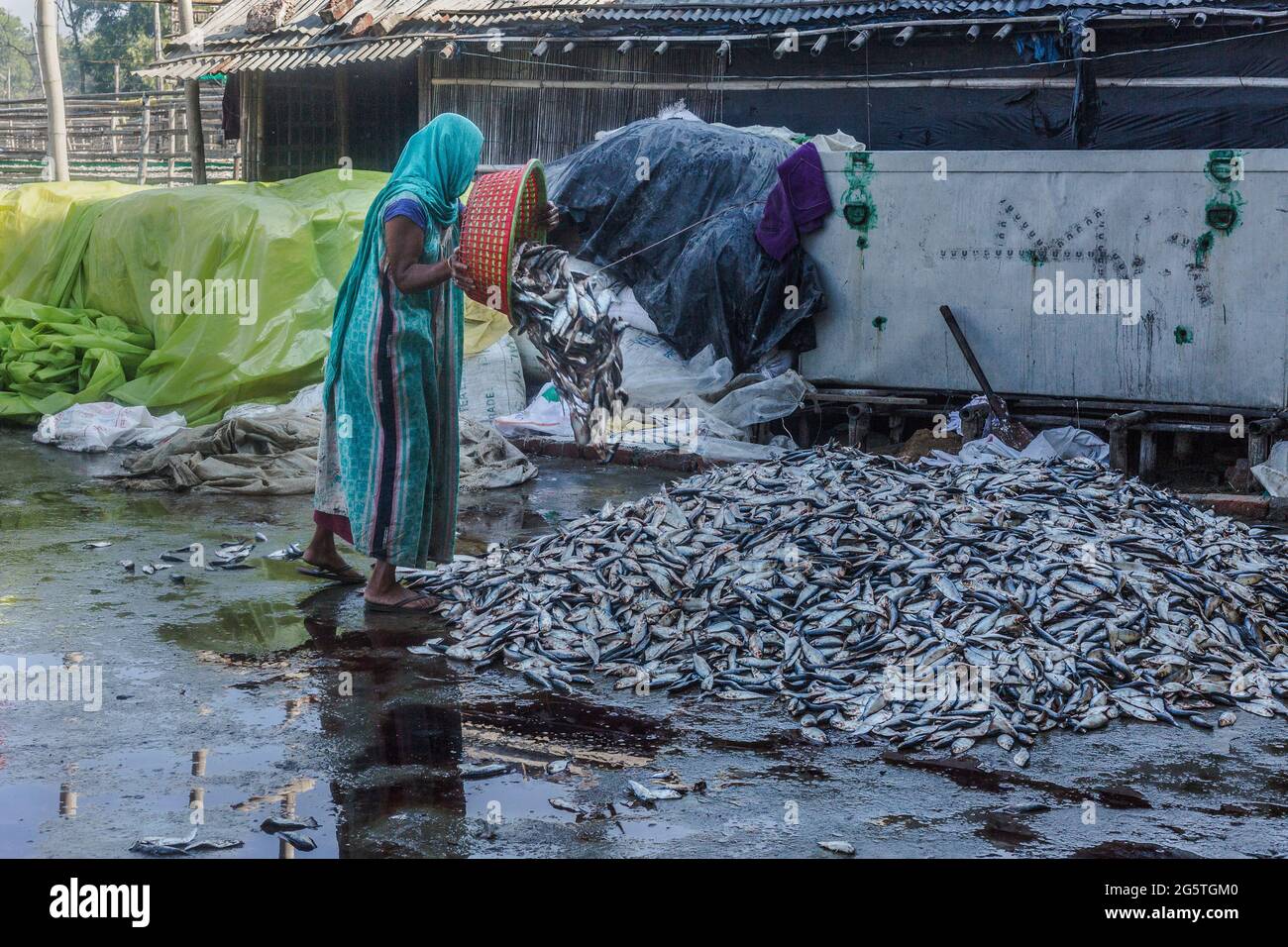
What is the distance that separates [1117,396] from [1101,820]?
6211mm

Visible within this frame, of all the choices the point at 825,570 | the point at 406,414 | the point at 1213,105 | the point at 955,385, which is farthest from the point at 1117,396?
the point at 406,414

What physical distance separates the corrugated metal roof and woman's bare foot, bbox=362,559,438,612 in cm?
850

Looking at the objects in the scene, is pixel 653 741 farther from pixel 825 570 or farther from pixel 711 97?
pixel 711 97

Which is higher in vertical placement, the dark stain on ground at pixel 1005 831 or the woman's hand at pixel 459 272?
the woman's hand at pixel 459 272

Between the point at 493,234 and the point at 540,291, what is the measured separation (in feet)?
2.85

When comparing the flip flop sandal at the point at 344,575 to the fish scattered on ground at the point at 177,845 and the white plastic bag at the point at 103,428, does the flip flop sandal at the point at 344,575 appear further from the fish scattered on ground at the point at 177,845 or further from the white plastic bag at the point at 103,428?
the white plastic bag at the point at 103,428

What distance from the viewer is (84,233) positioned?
12.9m

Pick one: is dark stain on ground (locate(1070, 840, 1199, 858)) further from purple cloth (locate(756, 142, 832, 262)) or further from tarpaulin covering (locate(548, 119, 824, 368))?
purple cloth (locate(756, 142, 832, 262))

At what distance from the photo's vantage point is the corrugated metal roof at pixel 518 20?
12513mm

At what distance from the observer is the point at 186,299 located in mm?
11859

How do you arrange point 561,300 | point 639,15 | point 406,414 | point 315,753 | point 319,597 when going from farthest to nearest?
point 639,15 → point 561,300 → point 319,597 → point 406,414 → point 315,753

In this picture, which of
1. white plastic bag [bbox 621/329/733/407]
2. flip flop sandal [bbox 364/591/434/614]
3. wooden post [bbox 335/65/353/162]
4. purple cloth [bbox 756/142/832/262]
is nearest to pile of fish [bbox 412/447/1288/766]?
flip flop sandal [bbox 364/591/434/614]

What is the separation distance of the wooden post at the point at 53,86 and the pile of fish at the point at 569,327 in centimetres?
1408

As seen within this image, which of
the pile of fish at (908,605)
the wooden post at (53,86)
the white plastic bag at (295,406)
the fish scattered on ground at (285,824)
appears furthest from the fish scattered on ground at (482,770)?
the wooden post at (53,86)
